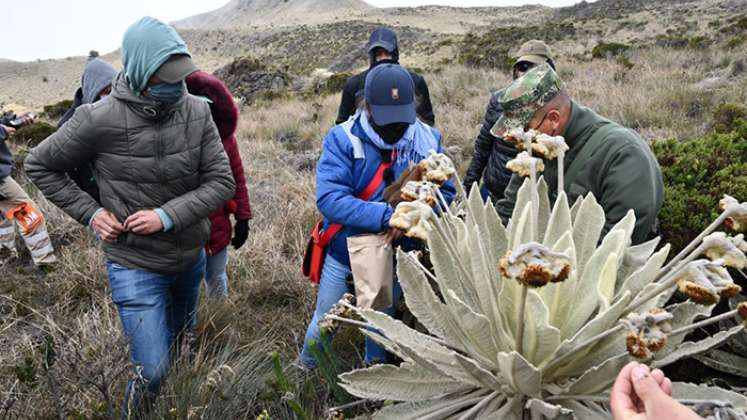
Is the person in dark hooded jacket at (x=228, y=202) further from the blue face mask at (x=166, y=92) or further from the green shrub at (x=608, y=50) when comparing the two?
the green shrub at (x=608, y=50)

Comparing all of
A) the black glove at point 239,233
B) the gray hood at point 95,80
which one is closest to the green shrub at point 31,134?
the gray hood at point 95,80

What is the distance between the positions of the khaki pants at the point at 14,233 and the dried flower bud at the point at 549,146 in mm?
4699

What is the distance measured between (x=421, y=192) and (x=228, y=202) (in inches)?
91.9

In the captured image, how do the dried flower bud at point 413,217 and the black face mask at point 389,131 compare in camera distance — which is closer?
the dried flower bud at point 413,217

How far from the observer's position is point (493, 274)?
4.69 ft

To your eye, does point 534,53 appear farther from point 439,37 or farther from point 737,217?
point 439,37

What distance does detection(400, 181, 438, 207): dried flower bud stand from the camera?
1325mm

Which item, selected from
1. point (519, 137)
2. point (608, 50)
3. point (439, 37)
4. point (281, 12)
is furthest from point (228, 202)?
point (281, 12)

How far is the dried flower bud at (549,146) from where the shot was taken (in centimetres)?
147

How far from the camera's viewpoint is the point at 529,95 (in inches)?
76.2

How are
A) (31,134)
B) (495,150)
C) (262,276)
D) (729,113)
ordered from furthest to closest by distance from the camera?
(31,134), (729,113), (262,276), (495,150)

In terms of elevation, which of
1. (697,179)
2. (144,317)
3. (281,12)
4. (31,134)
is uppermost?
(697,179)

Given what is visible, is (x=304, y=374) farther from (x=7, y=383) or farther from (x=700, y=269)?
(x=700, y=269)

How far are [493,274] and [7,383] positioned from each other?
2.42m
